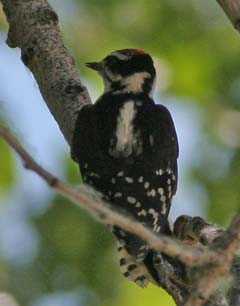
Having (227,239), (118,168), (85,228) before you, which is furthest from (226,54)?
(227,239)

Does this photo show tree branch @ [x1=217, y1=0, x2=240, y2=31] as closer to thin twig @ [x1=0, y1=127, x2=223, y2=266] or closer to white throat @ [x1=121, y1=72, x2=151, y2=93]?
thin twig @ [x1=0, y1=127, x2=223, y2=266]

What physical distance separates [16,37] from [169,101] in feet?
3.34

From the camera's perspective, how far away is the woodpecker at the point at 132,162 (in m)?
3.61

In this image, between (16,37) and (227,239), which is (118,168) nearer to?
(16,37)

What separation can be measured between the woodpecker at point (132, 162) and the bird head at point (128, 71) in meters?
0.20

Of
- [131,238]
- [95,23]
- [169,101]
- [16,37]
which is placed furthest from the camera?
[95,23]

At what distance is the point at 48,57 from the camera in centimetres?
387

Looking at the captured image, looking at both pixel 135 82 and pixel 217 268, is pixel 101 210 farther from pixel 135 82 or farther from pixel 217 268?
pixel 135 82

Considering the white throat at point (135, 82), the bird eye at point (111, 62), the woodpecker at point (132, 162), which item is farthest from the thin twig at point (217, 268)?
the bird eye at point (111, 62)

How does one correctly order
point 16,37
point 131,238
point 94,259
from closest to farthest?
point 131,238, point 16,37, point 94,259

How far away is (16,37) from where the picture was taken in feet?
13.3

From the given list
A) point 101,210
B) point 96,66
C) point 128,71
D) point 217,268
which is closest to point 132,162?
point 128,71

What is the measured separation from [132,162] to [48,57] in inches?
20.7

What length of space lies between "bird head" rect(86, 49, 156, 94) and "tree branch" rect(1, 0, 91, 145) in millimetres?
346
